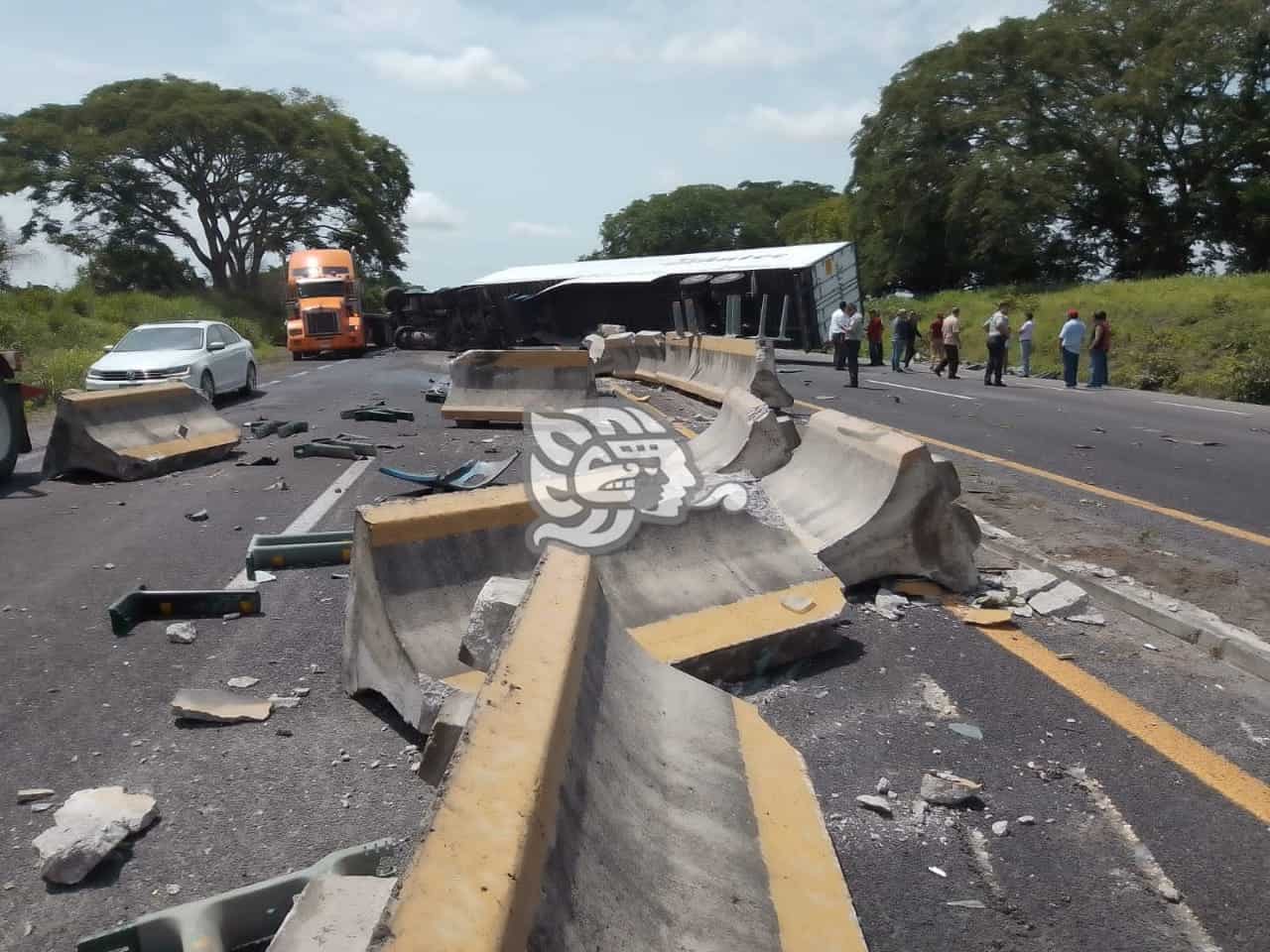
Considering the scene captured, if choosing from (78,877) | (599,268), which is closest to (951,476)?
(78,877)

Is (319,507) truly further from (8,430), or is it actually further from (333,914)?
(333,914)

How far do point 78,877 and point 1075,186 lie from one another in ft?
Result: 157

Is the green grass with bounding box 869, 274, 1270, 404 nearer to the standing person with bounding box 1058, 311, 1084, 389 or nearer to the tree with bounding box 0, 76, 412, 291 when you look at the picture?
the standing person with bounding box 1058, 311, 1084, 389

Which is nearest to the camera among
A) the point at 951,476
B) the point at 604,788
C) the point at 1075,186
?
the point at 604,788

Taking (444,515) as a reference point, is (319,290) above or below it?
above

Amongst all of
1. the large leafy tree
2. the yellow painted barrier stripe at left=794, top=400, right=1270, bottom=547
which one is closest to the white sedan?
the yellow painted barrier stripe at left=794, top=400, right=1270, bottom=547

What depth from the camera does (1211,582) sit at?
5770mm

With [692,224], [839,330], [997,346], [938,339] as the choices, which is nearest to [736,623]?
[997,346]

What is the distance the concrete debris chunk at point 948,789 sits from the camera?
3396mm

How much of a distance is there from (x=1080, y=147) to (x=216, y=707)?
47.5 m

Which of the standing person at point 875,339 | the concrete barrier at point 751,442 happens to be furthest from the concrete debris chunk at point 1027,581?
the standing person at point 875,339

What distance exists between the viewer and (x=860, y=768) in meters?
3.64

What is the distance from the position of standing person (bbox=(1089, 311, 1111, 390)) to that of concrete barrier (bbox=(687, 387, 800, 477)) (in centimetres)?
1530

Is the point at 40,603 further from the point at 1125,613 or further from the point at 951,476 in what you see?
the point at 1125,613
